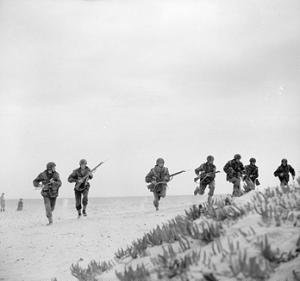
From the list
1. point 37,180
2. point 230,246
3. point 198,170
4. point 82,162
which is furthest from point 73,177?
point 230,246

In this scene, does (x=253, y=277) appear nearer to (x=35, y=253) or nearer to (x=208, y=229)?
(x=208, y=229)

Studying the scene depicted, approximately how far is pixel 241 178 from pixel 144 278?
1521 centimetres

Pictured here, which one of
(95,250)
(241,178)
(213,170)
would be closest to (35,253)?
(95,250)

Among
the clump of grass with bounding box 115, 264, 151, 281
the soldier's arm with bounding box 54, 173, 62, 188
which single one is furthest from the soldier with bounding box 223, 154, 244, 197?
the clump of grass with bounding box 115, 264, 151, 281

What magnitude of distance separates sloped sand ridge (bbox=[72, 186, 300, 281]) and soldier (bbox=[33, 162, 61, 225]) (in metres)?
11.2

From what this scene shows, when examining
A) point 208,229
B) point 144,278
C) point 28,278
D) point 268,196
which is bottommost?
point 28,278

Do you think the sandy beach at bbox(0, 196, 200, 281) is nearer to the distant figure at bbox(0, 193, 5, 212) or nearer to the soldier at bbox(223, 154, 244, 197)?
the soldier at bbox(223, 154, 244, 197)

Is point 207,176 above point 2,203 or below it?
above

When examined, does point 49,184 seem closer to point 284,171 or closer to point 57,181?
point 57,181

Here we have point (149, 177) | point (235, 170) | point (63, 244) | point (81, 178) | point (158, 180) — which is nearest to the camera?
point (63, 244)

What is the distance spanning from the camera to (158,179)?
17.2 m

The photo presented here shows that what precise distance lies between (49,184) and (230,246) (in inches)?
513

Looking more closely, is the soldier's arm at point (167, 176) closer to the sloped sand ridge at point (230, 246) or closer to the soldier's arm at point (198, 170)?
the soldier's arm at point (198, 170)

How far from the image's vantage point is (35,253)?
445 inches
